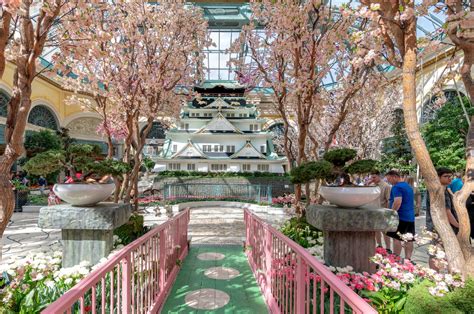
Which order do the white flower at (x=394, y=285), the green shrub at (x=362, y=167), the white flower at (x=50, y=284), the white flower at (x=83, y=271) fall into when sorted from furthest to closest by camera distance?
the green shrub at (x=362, y=167) → the white flower at (x=83, y=271) → the white flower at (x=50, y=284) → the white flower at (x=394, y=285)

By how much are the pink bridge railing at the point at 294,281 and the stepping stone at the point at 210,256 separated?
3.95ft

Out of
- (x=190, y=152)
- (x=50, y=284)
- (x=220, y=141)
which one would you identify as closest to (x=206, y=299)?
(x=50, y=284)

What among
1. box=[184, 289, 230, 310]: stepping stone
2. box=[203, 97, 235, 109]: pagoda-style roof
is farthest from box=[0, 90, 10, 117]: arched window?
box=[184, 289, 230, 310]: stepping stone

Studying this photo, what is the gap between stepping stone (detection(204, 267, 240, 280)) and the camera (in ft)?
16.2

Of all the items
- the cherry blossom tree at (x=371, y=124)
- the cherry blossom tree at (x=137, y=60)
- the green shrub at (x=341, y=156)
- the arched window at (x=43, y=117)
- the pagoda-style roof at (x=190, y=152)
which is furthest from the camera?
the arched window at (x=43, y=117)

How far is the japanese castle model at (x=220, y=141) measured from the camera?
22625 mm

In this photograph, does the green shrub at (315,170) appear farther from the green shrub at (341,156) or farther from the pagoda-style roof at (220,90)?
the pagoda-style roof at (220,90)

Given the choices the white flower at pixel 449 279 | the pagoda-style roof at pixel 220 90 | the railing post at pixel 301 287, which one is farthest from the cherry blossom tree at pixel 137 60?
the pagoda-style roof at pixel 220 90

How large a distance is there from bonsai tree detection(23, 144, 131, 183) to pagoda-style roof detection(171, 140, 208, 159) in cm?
1742

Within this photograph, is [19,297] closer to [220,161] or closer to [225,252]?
[225,252]

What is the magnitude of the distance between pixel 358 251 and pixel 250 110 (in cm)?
2191

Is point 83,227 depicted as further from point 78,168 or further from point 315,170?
point 315,170

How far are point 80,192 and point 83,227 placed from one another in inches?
19.8

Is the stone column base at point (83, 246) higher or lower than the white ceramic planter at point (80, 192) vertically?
lower
